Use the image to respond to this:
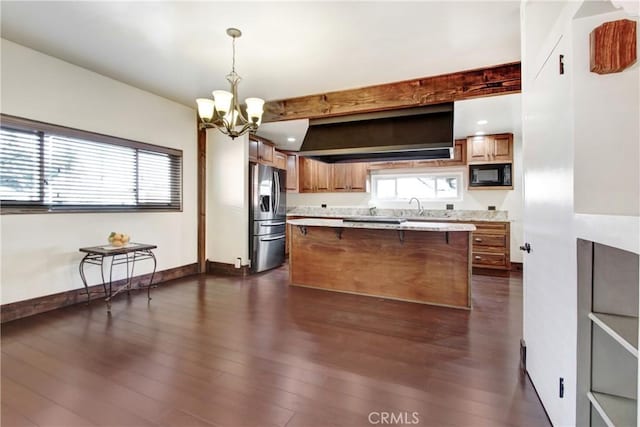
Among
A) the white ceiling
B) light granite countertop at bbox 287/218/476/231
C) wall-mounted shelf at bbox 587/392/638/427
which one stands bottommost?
wall-mounted shelf at bbox 587/392/638/427

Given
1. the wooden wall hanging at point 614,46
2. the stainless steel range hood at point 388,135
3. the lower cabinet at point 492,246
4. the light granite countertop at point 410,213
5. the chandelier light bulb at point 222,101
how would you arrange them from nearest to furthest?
1. the wooden wall hanging at point 614,46
2. the chandelier light bulb at point 222,101
3. the stainless steel range hood at point 388,135
4. the lower cabinet at point 492,246
5. the light granite countertop at point 410,213

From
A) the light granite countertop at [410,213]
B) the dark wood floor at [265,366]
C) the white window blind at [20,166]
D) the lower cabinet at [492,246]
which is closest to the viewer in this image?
the dark wood floor at [265,366]

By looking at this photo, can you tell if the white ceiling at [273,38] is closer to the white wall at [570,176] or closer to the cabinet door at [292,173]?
the white wall at [570,176]

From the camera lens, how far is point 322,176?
6.46 m

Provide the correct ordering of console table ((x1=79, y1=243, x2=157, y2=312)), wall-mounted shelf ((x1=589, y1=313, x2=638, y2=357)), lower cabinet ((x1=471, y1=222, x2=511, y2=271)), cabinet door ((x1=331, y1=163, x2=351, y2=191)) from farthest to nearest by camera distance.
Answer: cabinet door ((x1=331, y1=163, x2=351, y2=191)), lower cabinet ((x1=471, y1=222, x2=511, y2=271)), console table ((x1=79, y1=243, x2=157, y2=312)), wall-mounted shelf ((x1=589, y1=313, x2=638, y2=357))

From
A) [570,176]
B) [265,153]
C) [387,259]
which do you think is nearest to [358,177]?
[265,153]

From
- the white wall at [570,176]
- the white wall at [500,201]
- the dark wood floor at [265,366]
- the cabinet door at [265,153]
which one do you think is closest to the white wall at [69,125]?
the dark wood floor at [265,366]

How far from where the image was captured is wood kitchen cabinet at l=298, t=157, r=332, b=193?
6410 millimetres

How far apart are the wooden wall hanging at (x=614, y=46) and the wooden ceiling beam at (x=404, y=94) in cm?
238

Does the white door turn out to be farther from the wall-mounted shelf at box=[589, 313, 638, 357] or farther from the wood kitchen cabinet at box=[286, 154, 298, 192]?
the wood kitchen cabinet at box=[286, 154, 298, 192]

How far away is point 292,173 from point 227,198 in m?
2.12

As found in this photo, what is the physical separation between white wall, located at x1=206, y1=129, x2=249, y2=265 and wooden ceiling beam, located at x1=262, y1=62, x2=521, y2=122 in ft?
2.67

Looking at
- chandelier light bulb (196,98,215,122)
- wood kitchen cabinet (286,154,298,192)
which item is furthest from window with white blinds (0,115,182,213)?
wood kitchen cabinet (286,154,298,192)

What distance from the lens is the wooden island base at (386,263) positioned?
127 inches
